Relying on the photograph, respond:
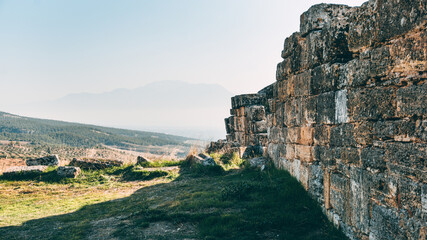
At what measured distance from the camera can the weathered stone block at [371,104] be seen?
3799mm

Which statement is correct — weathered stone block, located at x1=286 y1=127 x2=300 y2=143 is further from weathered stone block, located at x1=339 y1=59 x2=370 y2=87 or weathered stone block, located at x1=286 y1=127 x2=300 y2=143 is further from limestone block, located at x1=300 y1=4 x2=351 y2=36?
weathered stone block, located at x1=339 y1=59 x2=370 y2=87

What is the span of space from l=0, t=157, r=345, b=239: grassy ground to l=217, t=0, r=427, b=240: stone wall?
0.55 metres

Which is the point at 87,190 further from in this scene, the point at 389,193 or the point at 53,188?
the point at 389,193

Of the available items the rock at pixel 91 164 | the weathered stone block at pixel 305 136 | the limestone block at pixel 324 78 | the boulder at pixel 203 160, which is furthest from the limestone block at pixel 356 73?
the rock at pixel 91 164

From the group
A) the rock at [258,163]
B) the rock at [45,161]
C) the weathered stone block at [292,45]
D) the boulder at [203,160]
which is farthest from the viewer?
the rock at [45,161]

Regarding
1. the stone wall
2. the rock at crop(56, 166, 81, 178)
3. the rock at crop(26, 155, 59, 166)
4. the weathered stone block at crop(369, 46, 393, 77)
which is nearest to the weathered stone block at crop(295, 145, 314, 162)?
the stone wall

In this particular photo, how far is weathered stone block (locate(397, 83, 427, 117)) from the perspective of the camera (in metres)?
3.22

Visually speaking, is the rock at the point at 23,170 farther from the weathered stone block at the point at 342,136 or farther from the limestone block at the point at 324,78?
the weathered stone block at the point at 342,136

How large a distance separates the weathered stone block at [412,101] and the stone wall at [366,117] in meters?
0.01

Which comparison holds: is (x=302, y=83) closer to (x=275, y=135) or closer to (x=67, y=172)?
(x=275, y=135)

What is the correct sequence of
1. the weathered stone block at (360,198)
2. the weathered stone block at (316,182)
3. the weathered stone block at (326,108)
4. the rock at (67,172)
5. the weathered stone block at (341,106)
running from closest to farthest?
1. the weathered stone block at (360,198)
2. the weathered stone block at (341,106)
3. the weathered stone block at (326,108)
4. the weathered stone block at (316,182)
5. the rock at (67,172)

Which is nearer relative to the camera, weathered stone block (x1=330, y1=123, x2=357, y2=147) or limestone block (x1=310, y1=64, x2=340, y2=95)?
weathered stone block (x1=330, y1=123, x2=357, y2=147)

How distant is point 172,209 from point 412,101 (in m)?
4.82

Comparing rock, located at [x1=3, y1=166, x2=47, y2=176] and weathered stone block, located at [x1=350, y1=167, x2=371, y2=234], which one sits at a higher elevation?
weathered stone block, located at [x1=350, y1=167, x2=371, y2=234]
